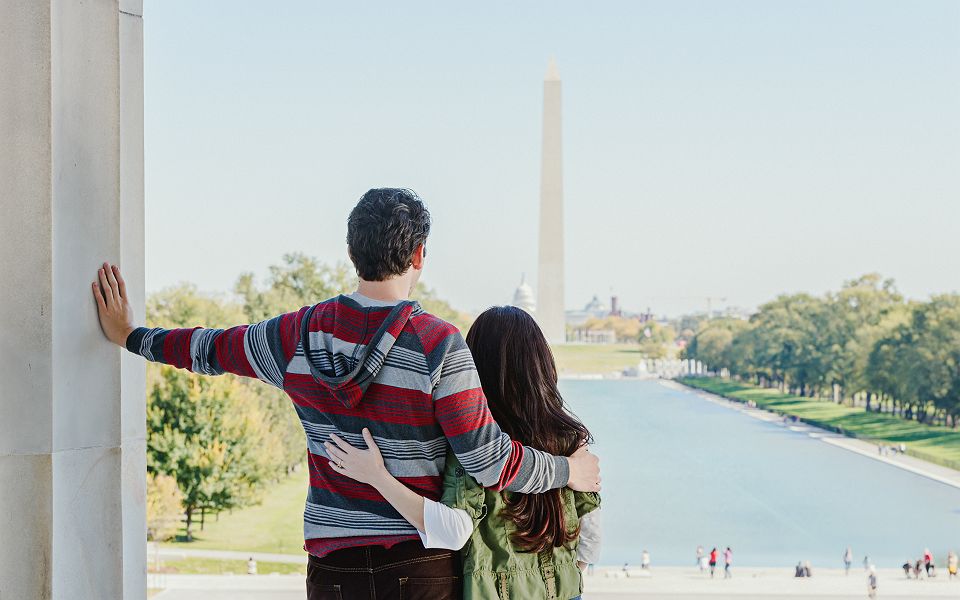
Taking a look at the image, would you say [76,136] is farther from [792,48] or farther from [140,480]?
[792,48]

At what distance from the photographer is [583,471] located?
1805 millimetres

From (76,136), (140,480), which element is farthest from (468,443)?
(76,136)

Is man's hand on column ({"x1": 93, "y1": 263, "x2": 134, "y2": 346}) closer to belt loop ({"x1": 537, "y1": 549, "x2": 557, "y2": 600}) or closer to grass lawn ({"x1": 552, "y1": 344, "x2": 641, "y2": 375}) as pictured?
belt loop ({"x1": 537, "y1": 549, "x2": 557, "y2": 600})

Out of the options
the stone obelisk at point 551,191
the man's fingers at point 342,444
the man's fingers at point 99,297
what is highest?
the stone obelisk at point 551,191

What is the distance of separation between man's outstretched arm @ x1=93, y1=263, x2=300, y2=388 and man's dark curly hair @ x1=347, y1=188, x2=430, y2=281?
169 millimetres

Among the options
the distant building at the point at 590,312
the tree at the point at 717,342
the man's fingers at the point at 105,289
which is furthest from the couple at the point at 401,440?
the distant building at the point at 590,312

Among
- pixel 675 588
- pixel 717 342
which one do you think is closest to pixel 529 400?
pixel 675 588

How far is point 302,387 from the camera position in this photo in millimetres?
1656

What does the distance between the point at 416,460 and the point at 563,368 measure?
49.3 m

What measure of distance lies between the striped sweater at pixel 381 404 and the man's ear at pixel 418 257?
0.30ft

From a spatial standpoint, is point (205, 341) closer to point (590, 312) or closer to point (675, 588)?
point (675, 588)

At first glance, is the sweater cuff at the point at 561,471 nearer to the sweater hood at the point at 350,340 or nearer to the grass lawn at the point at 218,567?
the sweater hood at the point at 350,340

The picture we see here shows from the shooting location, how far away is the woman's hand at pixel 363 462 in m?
1.60

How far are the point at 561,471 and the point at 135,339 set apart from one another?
834 mm
